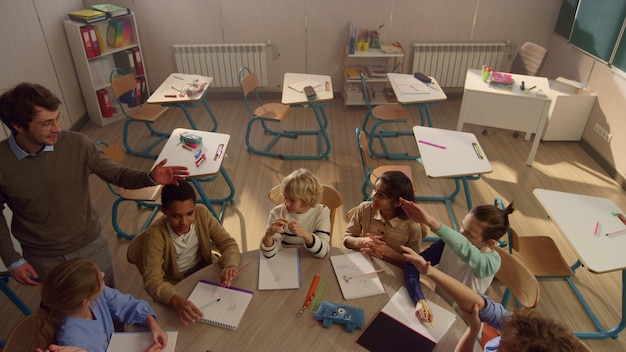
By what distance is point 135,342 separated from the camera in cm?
158

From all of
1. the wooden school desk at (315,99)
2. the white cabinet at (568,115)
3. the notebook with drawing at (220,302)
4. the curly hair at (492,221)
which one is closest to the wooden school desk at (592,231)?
the curly hair at (492,221)

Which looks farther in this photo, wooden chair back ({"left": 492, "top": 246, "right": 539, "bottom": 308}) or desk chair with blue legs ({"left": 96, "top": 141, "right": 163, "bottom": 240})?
desk chair with blue legs ({"left": 96, "top": 141, "right": 163, "bottom": 240})

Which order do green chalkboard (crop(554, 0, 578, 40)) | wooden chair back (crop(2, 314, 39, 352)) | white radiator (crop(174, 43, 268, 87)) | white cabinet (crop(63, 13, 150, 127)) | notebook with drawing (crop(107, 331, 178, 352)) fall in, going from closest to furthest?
wooden chair back (crop(2, 314, 39, 352)) < notebook with drawing (crop(107, 331, 178, 352)) < white cabinet (crop(63, 13, 150, 127)) < green chalkboard (crop(554, 0, 578, 40)) < white radiator (crop(174, 43, 268, 87))

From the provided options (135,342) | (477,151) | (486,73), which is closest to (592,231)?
(477,151)

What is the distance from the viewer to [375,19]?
550 cm

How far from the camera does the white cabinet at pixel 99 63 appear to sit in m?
4.78

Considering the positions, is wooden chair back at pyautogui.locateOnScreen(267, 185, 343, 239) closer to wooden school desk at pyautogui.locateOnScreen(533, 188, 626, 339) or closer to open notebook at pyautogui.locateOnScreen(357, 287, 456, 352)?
open notebook at pyautogui.locateOnScreen(357, 287, 456, 352)

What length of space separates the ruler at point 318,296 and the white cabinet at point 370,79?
3962 millimetres

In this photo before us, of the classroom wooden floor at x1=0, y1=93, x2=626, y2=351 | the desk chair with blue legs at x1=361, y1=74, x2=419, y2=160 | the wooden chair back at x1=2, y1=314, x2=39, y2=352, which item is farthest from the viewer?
the desk chair with blue legs at x1=361, y1=74, x2=419, y2=160

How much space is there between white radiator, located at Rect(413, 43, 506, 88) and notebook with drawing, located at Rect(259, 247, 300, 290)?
4.37 metres

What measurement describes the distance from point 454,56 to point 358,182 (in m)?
2.68

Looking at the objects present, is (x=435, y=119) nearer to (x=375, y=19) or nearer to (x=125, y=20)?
(x=375, y=19)

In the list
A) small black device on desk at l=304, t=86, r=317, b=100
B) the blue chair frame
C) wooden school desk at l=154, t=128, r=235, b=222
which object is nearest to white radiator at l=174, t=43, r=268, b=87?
small black device on desk at l=304, t=86, r=317, b=100

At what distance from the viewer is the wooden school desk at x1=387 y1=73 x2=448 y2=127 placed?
3.98 m
